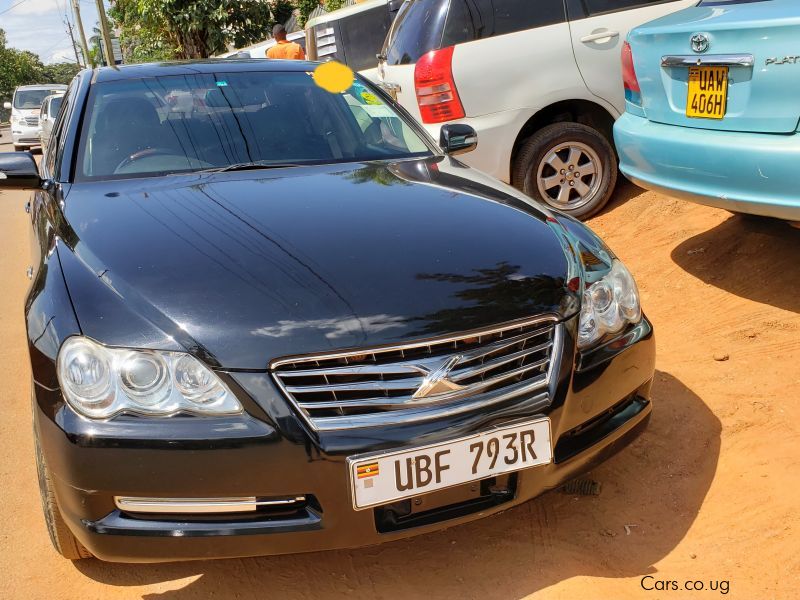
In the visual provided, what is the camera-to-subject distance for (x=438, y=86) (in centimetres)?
593

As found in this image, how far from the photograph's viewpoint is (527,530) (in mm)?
2752

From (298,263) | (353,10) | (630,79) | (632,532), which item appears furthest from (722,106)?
(353,10)

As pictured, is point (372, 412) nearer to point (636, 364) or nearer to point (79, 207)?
point (636, 364)

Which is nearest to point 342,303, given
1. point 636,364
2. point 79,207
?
point 636,364

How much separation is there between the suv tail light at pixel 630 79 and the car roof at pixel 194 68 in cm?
172

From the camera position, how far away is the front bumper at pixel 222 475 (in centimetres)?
204

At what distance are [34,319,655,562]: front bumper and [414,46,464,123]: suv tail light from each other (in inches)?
160

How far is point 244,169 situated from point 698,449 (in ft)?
6.90

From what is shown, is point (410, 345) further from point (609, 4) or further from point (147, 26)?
point (147, 26)

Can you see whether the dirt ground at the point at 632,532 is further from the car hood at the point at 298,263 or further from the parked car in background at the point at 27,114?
the parked car in background at the point at 27,114

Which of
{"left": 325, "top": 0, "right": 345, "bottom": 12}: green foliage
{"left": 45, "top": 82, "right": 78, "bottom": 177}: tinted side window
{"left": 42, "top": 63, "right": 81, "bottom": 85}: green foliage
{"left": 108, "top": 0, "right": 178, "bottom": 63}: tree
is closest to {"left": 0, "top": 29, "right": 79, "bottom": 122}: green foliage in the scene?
{"left": 42, "top": 63, "right": 81, "bottom": 85}: green foliage

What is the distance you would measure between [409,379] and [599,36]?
4.51 meters

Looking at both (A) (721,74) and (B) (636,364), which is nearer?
(B) (636,364)

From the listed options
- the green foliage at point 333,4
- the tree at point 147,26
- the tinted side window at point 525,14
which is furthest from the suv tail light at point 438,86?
the tree at point 147,26
